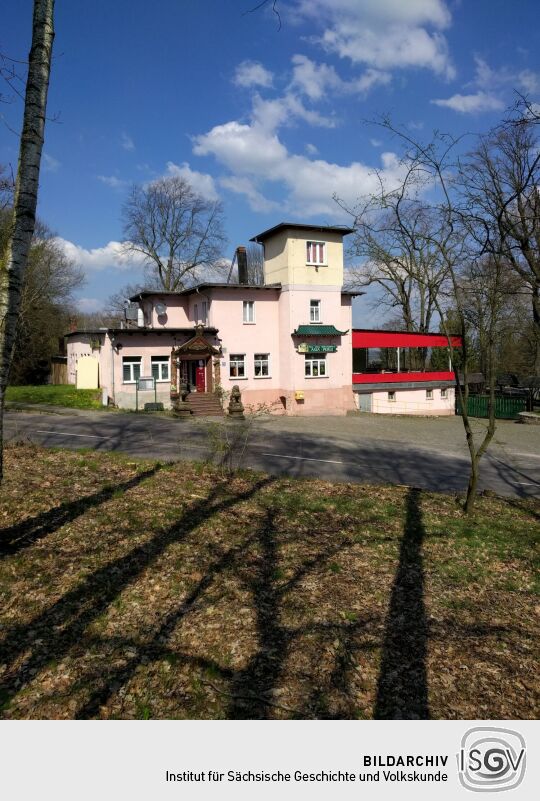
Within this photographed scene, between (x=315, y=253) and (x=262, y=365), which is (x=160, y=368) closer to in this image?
(x=262, y=365)

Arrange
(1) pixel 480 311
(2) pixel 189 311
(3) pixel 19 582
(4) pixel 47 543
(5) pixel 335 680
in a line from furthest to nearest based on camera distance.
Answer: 1. (2) pixel 189 311
2. (1) pixel 480 311
3. (4) pixel 47 543
4. (3) pixel 19 582
5. (5) pixel 335 680

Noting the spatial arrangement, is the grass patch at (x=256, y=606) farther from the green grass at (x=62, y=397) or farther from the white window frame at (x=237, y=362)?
the white window frame at (x=237, y=362)

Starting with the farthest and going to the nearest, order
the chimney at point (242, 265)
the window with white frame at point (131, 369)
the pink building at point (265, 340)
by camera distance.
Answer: the chimney at point (242, 265)
the pink building at point (265, 340)
the window with white frame at point (131, 369)

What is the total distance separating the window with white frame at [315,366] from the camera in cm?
2966

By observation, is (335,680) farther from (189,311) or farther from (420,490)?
(189,311)

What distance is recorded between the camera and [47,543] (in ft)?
21.8

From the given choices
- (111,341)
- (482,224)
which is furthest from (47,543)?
(111,341)

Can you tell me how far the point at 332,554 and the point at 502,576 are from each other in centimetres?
221

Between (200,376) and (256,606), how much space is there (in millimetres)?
23680

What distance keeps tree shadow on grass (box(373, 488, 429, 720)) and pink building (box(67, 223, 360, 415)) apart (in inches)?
824

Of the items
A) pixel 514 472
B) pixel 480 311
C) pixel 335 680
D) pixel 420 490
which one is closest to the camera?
pixel 335 680

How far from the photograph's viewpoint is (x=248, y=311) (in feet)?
94.8

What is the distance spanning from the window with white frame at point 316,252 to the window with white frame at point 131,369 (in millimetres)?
10937
